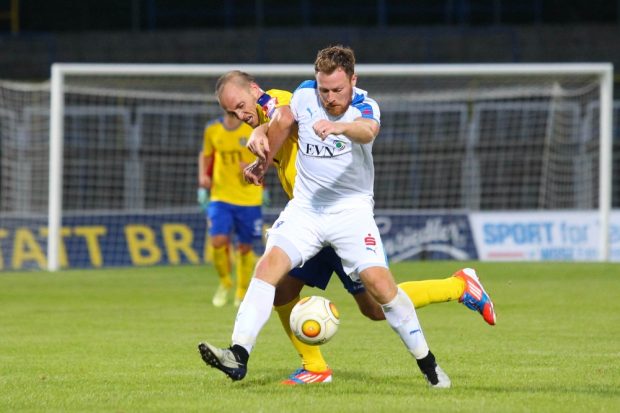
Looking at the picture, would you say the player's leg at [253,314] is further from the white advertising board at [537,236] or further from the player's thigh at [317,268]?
the white advertising board at [537,236]

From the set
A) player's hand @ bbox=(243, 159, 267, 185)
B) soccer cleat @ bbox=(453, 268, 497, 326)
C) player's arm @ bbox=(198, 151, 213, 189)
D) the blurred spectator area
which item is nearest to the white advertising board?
player's arm @ bbox=(198, 151, 213, 189)

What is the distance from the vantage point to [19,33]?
30922 mm

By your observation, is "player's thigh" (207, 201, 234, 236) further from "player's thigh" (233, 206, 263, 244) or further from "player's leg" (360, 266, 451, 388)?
"player's leg" (360, 266, 451, 388)

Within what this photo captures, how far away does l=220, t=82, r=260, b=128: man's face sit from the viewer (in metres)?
7.30

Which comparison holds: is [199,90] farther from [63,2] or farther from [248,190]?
[248,190]

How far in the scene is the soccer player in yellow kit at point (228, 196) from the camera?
14.0 m

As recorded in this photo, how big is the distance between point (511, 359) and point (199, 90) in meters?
17.1

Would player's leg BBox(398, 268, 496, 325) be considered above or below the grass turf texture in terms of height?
above

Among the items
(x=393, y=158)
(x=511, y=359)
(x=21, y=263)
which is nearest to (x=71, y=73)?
(x=21, y=263)

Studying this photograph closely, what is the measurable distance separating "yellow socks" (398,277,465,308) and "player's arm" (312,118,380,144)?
3.87ft

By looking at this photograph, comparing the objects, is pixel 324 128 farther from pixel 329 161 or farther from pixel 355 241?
pixel 355 241

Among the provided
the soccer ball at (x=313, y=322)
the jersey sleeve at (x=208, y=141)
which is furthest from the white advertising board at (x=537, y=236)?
the soccer ball at (x=313, y=322)

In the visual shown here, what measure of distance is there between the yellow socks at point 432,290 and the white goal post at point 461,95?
434 inches

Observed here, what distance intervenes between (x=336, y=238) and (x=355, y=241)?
118 millimetres
